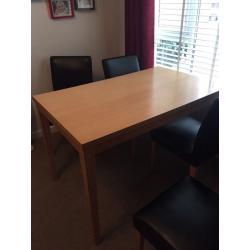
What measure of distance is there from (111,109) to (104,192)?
0.76m

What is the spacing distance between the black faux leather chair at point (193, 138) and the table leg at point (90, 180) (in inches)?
25.0

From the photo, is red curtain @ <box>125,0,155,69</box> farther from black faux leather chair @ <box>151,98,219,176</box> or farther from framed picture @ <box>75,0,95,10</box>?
black faux leather chair @ <box>151,98,219,176</box>

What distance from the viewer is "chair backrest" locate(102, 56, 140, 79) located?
6.97 feet

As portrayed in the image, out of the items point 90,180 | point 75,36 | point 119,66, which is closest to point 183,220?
point 90,180

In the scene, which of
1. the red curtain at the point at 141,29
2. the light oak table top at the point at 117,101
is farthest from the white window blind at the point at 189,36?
the light oak table top at the point at 117,101

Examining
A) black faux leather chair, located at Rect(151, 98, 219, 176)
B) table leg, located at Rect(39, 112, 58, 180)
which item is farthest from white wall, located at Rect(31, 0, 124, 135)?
black faux leather chair, located at Rect(151, 98, 219, 176)

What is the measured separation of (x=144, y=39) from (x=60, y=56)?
35.6 inches

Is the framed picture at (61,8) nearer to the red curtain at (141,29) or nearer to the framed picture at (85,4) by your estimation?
the framed picture at (85,4)

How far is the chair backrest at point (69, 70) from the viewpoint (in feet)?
7.75

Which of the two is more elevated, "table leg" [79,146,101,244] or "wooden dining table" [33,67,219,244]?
"wooden dining table" [33,67,219,244]

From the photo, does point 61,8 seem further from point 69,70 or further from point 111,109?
point 111,109

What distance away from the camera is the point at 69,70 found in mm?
2406

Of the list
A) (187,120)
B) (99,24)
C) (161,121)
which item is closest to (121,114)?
(161,121)

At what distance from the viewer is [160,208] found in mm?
1095
